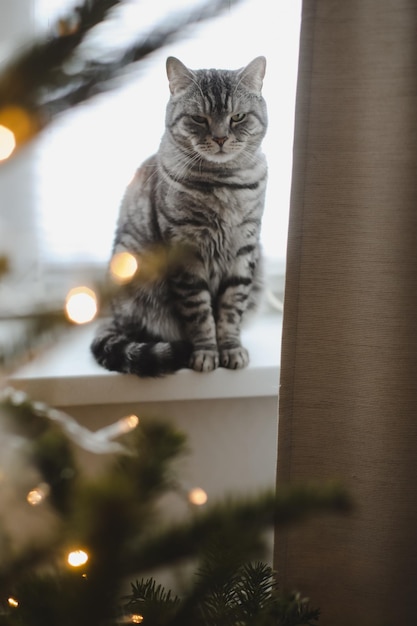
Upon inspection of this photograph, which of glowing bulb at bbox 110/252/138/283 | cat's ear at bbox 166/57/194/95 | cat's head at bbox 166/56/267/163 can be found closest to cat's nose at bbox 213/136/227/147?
cat's head at bbox 166/56/267/163

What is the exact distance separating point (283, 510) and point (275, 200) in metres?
0.91

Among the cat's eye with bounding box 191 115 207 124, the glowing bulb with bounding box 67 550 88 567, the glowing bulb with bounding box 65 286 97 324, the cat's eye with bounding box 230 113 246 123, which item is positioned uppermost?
the cat's eye with bounding box 230 113 246 123

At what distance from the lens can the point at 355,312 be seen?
87 centimetres

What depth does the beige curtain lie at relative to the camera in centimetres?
80

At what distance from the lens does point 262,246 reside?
1.17 m

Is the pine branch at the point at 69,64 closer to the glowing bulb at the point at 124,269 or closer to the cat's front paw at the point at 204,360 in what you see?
the glowing bulb at the point at 124,269

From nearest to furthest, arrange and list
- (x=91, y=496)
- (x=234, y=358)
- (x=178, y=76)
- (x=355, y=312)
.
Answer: (x=91, y=496) → (x=355, y=312) → (x=178, y=76) → (x=234, y=358)

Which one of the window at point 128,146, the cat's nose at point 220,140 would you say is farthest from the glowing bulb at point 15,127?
the window at point 128,146

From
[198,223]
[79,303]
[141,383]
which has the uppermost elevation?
[198,223]

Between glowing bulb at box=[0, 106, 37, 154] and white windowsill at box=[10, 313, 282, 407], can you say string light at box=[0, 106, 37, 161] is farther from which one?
white windowsill at box=[10, 313, 282, 407]

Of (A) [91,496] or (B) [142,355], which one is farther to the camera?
(B) [142,355]

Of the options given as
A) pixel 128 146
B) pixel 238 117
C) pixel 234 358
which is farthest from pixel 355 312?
pixel 128 146

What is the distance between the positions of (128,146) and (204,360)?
1.47ft

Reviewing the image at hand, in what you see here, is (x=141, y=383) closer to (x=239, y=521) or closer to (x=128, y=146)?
(x=128, y=146)
